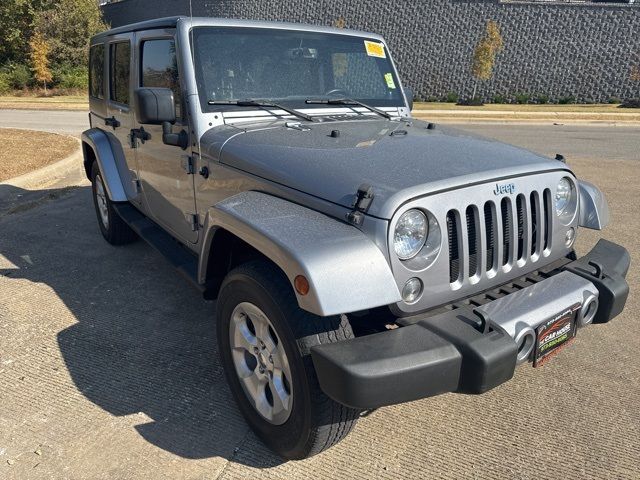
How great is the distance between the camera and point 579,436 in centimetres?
269

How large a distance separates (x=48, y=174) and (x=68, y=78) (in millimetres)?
24283

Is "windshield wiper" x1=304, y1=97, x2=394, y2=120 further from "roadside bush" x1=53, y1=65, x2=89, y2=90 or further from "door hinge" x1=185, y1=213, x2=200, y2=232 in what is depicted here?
"roadside bush" x1=53, y1=65, x2=89, y2=90

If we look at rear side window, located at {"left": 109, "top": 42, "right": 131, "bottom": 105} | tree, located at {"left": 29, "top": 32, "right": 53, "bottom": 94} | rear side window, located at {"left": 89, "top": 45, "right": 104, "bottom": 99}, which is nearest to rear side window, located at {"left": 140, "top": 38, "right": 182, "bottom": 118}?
rear side window, located at {"left": 109, "top": 42, "right": 131, "bottom": 105}

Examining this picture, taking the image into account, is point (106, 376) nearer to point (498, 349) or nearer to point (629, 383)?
point (498, 349)

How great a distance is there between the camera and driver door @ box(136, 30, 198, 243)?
342 cm

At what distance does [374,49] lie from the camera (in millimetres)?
4141

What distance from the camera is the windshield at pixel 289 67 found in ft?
10.8

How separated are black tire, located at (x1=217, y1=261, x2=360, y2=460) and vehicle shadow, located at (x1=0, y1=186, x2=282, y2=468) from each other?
0.29m

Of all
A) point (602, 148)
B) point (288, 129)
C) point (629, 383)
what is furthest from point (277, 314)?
point (602, 148)

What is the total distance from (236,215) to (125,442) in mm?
1272

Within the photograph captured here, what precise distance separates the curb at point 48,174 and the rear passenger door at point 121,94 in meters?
3.56

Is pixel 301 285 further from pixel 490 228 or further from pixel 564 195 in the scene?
pixel 564 195

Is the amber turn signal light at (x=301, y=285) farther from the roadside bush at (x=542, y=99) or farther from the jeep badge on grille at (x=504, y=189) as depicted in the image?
the roadside bush at (x=542, y=99)

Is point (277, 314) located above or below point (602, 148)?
above
